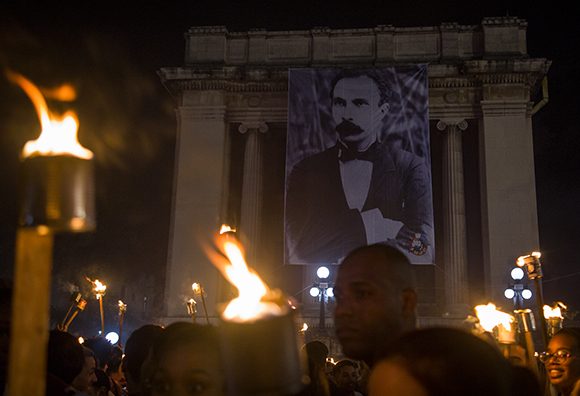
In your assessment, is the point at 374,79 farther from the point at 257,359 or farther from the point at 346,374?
the point at 257,359

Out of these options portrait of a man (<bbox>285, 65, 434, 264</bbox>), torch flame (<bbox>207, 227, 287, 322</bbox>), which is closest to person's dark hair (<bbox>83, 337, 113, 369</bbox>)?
torch flame (<bbox>207, 227, 287, 322</bbox>)

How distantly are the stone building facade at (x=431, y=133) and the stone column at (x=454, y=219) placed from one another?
0.20 ft

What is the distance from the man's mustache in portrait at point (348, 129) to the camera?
108 ft

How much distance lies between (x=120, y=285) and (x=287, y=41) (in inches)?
860

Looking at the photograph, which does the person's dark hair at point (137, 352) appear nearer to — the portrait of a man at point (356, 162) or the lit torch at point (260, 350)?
the lit torch at point (260, 350)

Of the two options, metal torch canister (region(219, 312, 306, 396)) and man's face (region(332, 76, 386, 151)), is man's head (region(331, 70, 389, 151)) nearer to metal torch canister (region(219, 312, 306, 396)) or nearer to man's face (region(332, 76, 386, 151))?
man's face (region(332, 76, 386, 151))

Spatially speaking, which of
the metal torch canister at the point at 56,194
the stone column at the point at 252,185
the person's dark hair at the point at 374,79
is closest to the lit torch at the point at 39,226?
the metal torch canister at the point at 56,194

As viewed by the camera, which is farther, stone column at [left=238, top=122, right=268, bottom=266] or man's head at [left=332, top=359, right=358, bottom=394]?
stone column at [left=238, top=122, right=268, bottom=266]

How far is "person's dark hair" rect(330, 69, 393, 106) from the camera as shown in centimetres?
3284

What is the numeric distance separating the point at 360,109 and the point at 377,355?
99.5ft

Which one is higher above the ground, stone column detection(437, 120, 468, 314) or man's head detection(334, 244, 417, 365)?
stone column detection(437, 120, 468, 314)

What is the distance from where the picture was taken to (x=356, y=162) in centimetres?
3269

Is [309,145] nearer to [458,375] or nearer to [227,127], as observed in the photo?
[227,127]

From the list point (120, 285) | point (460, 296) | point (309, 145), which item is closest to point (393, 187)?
point (309, 145)
